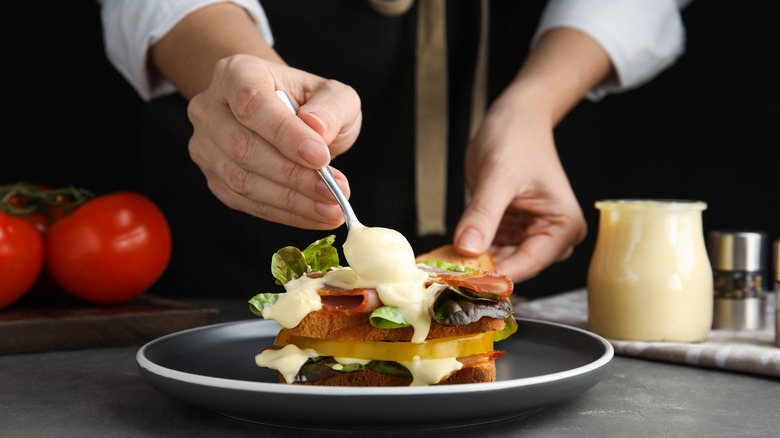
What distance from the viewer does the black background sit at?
8.39 ft

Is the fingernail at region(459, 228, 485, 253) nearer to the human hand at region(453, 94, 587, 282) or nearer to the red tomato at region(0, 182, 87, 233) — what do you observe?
the human hand at region(453, 94, 587, 282)

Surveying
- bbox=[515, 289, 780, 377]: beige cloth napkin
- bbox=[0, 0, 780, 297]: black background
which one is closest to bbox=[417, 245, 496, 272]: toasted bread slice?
bbox=[515, 289, 780, 377]: beige cloth napkin

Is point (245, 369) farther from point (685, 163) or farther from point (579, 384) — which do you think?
point (685, 163)

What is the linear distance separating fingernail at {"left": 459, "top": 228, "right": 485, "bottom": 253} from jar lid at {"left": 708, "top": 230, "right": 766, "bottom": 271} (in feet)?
1.30

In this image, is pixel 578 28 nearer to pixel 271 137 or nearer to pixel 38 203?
pixel 271 137

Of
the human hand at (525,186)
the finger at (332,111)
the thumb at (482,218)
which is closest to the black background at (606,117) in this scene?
the human hand at (525,186)

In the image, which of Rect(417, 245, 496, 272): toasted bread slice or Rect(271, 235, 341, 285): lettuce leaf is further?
Rect(417, 245, 496, 272): toasted bread slice

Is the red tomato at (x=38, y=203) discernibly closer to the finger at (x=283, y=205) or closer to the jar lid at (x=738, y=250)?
the finger at (x=283, y=205)

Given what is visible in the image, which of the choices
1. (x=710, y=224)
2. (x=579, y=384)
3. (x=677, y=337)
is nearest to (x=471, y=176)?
(x=677, y=337)

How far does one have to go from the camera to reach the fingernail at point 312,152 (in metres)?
1.14

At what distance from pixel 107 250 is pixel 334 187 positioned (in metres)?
0.61

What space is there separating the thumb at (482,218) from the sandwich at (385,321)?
0.55 metres

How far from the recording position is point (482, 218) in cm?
156

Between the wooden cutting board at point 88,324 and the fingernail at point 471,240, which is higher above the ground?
the fingernail at point 471,240
